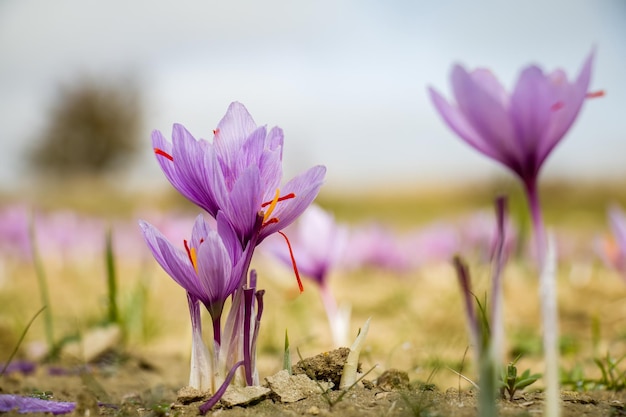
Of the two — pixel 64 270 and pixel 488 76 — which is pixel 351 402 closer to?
pixel 488 76

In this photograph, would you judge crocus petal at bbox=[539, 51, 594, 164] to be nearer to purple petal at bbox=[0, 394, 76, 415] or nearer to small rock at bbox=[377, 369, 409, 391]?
small rock at bbox=[377, 369, 409, 391]

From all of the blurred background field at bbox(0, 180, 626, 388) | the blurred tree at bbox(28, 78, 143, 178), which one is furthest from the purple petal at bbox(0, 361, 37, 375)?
the blurred tree at bbox(28, 78, 143, 178)

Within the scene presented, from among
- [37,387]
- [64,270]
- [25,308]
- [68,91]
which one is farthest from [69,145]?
[37,387]

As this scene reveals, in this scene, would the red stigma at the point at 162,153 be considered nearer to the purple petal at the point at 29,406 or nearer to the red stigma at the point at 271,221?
the red stigma at the point at 271,221

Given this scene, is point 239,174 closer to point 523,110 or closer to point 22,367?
point 523,110

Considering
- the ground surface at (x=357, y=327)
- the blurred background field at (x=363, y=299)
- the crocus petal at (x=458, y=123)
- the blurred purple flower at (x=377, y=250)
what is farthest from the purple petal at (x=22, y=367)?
the blurred purple flower at (x=377, y=250)

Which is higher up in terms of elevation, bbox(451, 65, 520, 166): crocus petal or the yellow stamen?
bbox(451, 65, 520, 166): crocus petal
